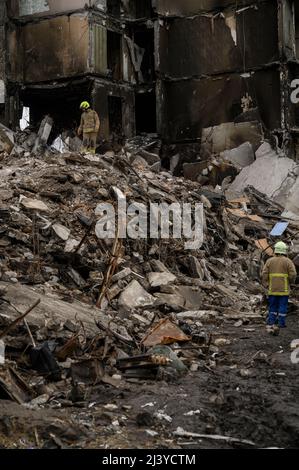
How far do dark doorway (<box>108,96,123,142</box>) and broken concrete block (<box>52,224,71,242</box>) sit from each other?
1146 cm

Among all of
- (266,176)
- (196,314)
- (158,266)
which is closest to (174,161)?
(266,176)

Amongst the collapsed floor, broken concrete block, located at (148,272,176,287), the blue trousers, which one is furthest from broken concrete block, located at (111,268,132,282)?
the blue trousers

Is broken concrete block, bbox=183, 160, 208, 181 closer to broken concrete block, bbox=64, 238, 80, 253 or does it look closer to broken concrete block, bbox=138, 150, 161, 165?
broken concrete block, bbox=138, 150, 161, 165

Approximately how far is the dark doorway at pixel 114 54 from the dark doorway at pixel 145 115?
5.31ft

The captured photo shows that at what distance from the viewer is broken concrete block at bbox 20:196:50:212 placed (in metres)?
10.7

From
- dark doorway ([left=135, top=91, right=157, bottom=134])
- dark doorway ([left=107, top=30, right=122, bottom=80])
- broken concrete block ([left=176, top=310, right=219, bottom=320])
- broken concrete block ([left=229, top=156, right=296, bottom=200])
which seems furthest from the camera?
dark doorway ([left=135, top=91, right=157, bottom=134])

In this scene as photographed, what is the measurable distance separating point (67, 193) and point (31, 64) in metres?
10.6

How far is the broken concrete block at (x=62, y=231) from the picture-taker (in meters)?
9.94

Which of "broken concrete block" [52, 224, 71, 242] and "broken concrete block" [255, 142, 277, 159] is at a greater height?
"broken concrete block" [255, 142, 277, 159]

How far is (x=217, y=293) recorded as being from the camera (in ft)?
35.4

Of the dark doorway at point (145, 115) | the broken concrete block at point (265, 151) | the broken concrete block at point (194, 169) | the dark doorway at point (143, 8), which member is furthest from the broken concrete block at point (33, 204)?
the dark doorway at point (143, 8)

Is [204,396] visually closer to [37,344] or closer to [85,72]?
[37,344]

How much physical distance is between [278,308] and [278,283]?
0.49 meters

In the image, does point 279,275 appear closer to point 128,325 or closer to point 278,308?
point 278,308
